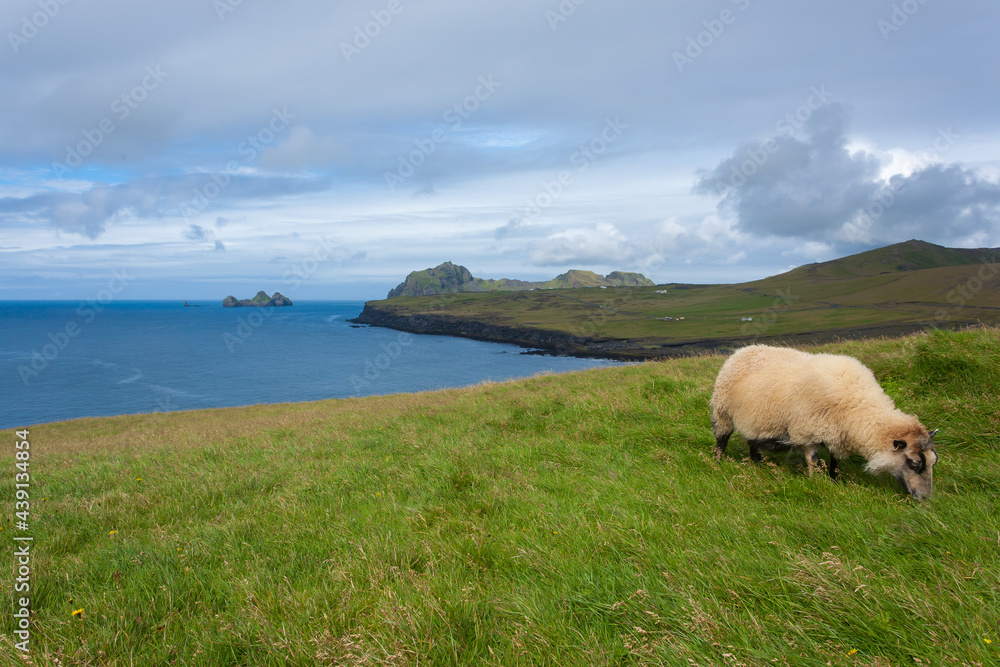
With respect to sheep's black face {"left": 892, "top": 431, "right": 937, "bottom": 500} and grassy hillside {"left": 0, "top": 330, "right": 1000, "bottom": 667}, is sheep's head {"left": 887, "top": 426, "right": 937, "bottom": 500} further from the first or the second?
grassy hillside {"left": 0, "top": 330, "right": 1000, "bottom": 667}

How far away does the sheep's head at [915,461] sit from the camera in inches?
231

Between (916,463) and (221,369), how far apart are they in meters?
122

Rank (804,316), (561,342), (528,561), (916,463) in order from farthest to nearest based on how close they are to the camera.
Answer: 1. (561,342)
2. (804,316)
3. (916,463)
4. (528,561)

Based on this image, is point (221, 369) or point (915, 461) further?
point (221, 369)

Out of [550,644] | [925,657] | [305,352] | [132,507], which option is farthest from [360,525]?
[305,352]

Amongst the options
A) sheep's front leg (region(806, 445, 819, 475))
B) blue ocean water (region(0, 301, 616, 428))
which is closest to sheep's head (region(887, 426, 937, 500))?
sheep's front leg (region(806, 445, 819, 475))

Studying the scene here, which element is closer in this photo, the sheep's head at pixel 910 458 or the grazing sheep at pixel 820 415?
the sheep's head at pixel 910 458

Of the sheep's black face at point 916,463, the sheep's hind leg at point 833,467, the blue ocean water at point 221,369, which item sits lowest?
the blue ocean water at point 221,369

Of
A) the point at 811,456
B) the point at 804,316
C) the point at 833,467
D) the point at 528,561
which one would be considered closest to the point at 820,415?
the point at 811,456

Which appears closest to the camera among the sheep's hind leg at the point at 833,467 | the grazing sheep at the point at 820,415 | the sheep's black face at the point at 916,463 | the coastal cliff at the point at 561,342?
the sheep's black face at the point at 916,463

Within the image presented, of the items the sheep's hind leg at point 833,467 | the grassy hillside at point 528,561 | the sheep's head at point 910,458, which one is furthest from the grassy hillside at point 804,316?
the grassy hillside at point 528,561

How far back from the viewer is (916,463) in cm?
592

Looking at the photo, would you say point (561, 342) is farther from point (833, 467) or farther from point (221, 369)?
point (833, 467)

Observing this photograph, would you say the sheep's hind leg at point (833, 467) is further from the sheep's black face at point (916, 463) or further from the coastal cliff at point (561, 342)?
the coastal cliff at point (561, 342)
